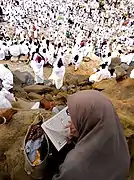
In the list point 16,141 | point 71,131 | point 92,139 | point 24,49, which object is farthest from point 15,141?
point 24,49

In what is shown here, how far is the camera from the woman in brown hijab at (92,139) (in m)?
1.96

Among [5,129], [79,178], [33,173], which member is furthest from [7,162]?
[79,178]

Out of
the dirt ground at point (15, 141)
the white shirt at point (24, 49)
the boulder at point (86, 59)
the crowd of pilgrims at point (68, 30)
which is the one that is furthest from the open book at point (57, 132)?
the boulder at point (86, 59)

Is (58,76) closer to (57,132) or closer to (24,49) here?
(24,49)

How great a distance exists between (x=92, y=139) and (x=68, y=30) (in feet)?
56.0

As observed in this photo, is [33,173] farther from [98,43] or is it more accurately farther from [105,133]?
[98,43]

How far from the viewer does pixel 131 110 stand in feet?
13.5

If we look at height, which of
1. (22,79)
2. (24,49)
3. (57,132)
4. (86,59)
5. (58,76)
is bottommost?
(86,59)

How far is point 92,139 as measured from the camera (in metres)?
1.96

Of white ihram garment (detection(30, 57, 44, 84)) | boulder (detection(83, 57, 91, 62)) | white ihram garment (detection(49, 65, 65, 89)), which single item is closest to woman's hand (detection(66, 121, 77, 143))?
white ihram garment (detection(49, 65, 65, 89))

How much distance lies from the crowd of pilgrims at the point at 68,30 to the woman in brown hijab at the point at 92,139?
1043cm

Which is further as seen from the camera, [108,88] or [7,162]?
[108,88]

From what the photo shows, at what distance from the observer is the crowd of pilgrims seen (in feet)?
44.5

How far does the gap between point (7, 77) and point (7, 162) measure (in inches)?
169
